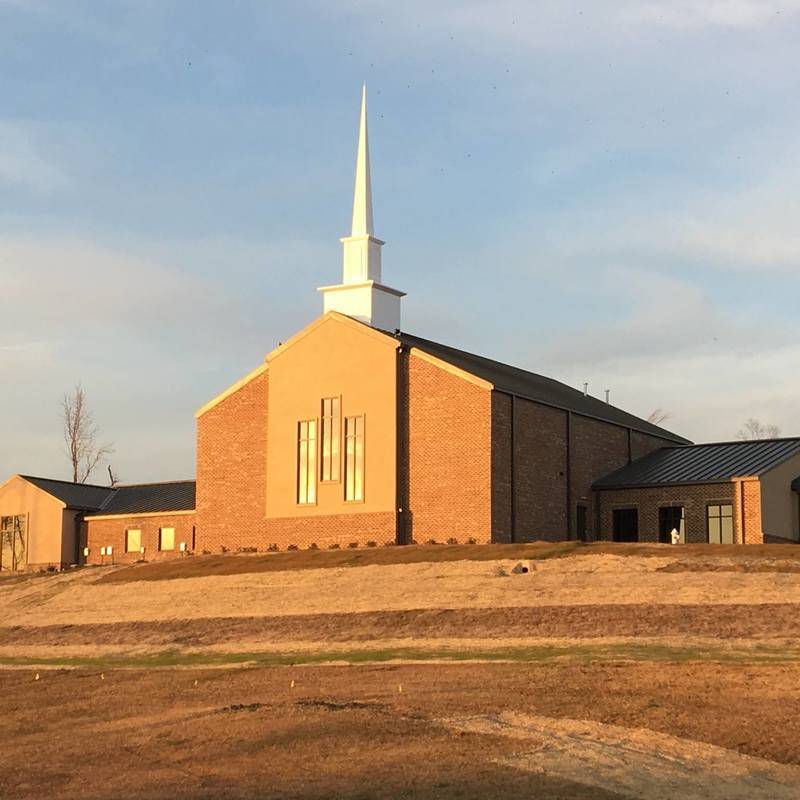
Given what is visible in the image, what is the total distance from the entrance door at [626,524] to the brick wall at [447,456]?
831cm

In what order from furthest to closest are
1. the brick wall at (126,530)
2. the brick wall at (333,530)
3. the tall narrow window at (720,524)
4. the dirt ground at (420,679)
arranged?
the brick wall at (126,530)
the tall narrow window at (720,524)
the brick wall at (333,530)
the dirt ground at (420,679)

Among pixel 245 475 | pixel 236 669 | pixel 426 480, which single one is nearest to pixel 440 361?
pixel 426 480

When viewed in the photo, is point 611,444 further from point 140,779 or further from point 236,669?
point 140,779

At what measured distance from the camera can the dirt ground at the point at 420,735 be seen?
44.7 ft

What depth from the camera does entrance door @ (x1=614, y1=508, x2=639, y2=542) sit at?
4869 centimetres

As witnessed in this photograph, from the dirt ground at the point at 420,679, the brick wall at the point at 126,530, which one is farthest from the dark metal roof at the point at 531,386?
the brick wall at the point at 126,530

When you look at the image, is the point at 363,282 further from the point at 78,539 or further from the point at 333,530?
the point at 78,539

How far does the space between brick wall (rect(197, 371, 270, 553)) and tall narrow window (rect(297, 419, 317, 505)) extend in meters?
2.01

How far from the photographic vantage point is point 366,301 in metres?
50.5

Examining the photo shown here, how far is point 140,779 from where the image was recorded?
48.4 feet

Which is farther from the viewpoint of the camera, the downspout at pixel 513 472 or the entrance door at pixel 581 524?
the entrance door at pixel 581 524

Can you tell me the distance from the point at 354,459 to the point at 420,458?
3.05m

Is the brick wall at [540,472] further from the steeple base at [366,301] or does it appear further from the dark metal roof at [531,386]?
the steeple base at [366,301]

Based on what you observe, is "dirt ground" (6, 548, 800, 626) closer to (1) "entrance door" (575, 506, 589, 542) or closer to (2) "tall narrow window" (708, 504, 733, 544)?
(2) "tall narrow window" (708, 504, 733, 544)
